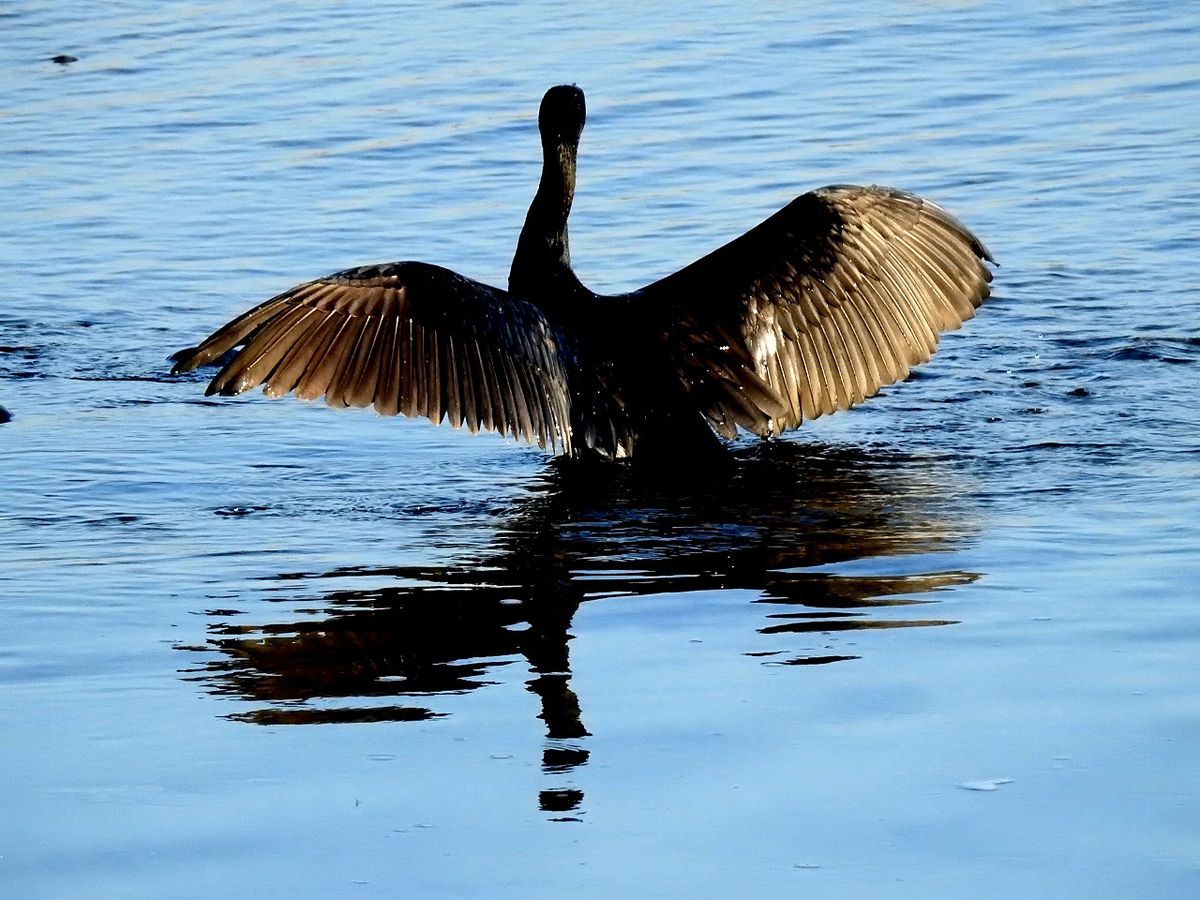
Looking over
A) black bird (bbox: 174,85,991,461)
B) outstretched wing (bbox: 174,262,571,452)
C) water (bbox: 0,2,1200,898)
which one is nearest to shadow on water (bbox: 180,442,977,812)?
water (bbox: 0,2,1200,898)

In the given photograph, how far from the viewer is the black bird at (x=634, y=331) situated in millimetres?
6867

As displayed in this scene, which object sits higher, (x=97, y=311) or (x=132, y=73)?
(x=132, y=73)

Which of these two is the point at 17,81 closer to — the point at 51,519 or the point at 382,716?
the point at 51,519

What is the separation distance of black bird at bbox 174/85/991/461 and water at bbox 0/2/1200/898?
307 millimetres

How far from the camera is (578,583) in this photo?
6234 millimetres

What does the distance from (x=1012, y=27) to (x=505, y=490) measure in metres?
10.4

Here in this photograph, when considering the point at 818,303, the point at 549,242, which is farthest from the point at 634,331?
the point at 818,303

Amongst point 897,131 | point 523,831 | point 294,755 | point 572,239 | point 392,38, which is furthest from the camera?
point 392,38

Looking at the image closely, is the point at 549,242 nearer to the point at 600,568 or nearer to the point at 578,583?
the point at 600,568

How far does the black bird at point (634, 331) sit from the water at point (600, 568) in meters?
0.31

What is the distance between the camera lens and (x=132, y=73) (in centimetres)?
1617

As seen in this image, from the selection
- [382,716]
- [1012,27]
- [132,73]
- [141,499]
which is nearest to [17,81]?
[132,73]

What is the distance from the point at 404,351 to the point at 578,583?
1174 mm

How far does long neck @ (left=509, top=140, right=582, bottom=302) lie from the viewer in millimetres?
7938
